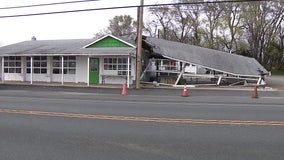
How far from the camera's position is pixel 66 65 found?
101ft

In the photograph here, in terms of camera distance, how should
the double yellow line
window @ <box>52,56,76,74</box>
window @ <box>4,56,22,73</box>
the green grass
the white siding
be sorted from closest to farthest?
1. the double yellow line
2. the white siding
3. window @ <box>52,56,76,74</box>
4. window @ <box>4,56,22,73</box>
5. the green grass

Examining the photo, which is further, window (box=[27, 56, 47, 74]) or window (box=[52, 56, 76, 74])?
window (box=[27, 56, 47, 74])

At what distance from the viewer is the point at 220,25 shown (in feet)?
199

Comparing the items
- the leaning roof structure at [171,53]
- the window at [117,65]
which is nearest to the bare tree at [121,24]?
the leaning roof structure at [171,53]

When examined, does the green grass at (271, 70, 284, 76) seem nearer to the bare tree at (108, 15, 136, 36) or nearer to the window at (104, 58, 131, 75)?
the bare tree at (108, 15, 136, 36)

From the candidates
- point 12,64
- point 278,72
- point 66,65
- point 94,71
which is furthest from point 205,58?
point 278,72

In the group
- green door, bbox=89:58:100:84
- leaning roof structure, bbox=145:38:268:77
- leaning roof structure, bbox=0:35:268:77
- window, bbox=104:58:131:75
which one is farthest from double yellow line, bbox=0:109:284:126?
leaning roof structure, bbox=145:38:268:77

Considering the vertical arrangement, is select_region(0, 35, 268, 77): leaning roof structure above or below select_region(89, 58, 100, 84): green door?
above

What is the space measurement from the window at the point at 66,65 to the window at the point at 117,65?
323 cm

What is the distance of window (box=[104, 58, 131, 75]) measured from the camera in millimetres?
28641

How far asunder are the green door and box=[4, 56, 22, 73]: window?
7406 mm

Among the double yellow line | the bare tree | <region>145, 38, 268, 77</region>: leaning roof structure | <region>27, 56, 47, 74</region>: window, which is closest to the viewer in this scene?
the double yellow line

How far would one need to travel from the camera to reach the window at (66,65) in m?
30.4

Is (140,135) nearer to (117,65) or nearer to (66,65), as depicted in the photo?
(117,65)
